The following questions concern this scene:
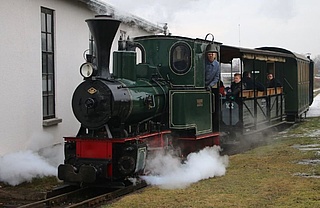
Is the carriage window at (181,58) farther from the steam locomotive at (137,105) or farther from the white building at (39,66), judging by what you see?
the white building at (39,66)

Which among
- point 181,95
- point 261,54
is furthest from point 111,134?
point 261,54

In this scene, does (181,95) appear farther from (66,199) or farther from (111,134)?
(66,199)

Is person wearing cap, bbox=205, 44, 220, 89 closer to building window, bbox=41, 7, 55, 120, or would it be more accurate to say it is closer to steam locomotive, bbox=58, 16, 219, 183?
steam locomotive, bbox=58, 16, 219, 183

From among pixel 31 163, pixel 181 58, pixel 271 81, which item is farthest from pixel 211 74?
pixel 271 81

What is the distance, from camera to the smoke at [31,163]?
27.8ft

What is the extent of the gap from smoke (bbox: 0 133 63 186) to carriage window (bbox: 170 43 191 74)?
118 inches

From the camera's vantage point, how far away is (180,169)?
888 cm

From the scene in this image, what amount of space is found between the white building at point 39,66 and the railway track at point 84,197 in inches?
80.6

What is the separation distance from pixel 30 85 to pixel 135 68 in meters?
2.48

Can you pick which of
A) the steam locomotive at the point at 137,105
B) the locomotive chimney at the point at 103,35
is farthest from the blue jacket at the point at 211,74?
the locomotive chimney at the point at 103,35

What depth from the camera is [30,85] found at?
984 cm

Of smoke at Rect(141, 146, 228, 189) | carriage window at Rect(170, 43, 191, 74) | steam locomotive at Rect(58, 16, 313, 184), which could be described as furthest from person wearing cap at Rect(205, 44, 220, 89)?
smoke at Rect(141, 146, 228, 189)

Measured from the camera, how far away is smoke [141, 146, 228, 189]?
27.1ft

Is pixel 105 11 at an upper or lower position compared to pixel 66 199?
upper
